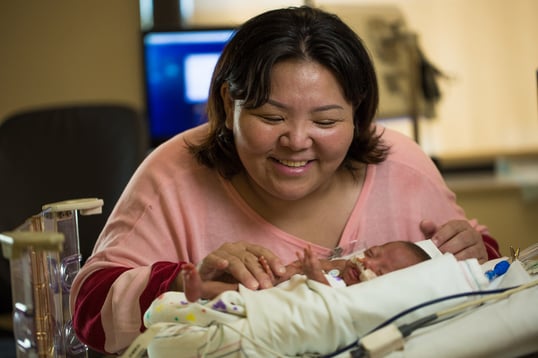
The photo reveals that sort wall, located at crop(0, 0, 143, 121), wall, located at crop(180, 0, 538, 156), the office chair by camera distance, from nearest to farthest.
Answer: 1. the office chair
2. wall, located at crop(0, 0, 143, 121)
3. wall, located at crop(180, 0, 538, 156)

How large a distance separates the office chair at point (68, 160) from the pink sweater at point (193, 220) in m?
0.68

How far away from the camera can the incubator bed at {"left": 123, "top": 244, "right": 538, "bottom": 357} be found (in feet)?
3.49

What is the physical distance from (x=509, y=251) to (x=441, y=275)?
1.49 feet

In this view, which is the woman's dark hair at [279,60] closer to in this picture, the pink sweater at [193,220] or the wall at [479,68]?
the pink sweater at [193,220]

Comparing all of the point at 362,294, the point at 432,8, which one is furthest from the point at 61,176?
the point at 432,8

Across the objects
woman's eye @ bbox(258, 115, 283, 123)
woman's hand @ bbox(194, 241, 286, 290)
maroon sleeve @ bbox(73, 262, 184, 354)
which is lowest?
maroon sleeve @ bbox(73, 262, 184, 354)

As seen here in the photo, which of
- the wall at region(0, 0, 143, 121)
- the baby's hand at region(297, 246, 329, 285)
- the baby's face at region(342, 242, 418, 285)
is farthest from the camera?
the wall at region(0, 0, 143, 121)

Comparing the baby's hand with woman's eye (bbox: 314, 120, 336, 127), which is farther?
woman's eye (bbox: 314, 120, 336, 127)

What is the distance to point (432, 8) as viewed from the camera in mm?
3916

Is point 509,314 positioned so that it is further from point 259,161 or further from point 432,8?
point 432,8

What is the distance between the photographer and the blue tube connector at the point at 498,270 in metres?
1.31

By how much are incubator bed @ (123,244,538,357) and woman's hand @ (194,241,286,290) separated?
0.14 m

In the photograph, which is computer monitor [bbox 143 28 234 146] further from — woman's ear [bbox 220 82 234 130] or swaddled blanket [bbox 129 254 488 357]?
swaddled blanket [bbox 129 254 488 357]

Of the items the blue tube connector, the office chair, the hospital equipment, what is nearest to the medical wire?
the blue tube connector
